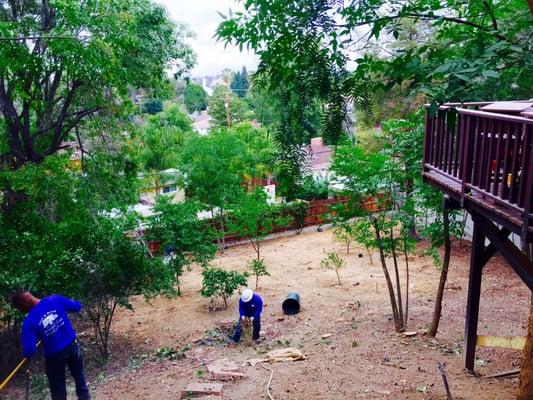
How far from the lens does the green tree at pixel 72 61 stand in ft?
24.5

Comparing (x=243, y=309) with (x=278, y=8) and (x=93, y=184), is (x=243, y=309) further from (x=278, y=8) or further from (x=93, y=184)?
(x=278, y=8)

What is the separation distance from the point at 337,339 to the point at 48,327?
16.3 feet

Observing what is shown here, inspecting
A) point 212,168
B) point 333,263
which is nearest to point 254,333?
point 333,263

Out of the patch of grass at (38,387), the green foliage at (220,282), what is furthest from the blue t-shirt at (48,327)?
the green foliage at (220,282)

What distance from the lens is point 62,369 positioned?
5.60 metres

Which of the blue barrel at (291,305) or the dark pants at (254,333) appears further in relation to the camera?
the blue barrel at (291,305)

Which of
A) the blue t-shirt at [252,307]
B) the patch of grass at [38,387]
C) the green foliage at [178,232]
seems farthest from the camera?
the green foliage at [178,232]

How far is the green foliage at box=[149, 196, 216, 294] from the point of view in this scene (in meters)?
12.2

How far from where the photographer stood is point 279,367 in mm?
6988

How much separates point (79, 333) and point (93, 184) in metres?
3.09

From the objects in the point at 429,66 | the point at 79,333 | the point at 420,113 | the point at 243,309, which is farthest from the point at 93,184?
the point at 429,66

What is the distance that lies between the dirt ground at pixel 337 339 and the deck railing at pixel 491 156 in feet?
8.46

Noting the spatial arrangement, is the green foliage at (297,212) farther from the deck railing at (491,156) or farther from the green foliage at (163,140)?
the deck railing at (491,156)

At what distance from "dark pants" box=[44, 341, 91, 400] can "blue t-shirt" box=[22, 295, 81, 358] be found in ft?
0.28
